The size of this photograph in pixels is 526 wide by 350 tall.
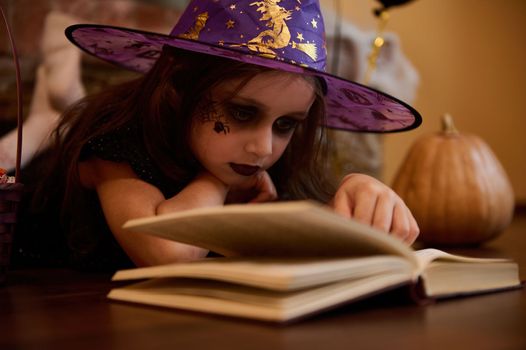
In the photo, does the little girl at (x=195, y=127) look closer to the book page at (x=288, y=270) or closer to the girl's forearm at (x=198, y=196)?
the girl's forearm at (x=198, y=196)

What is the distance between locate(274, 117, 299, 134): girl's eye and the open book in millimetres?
262

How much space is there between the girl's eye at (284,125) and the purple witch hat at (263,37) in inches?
3.2

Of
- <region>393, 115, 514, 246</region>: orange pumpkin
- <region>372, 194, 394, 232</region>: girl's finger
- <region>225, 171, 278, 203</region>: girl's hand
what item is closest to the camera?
<region>372, 194, 394, 232</region>: girl's finger

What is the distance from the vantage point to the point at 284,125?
92cm

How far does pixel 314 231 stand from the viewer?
0.55 m

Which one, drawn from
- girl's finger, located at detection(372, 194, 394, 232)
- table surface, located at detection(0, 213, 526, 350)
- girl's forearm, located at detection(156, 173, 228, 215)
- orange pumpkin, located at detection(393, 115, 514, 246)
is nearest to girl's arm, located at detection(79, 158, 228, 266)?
girl's forearm, located at detection(156, 173, 228, 215)

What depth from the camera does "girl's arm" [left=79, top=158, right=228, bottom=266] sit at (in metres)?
0.80

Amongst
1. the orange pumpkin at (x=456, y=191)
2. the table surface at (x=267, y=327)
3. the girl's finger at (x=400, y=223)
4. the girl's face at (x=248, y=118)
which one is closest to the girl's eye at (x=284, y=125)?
the girl's face at (x=248, y=118)

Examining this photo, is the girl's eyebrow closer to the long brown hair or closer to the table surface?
the long brown hair

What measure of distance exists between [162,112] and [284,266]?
450 millimetres

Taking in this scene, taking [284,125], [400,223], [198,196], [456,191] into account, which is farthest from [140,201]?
[456,191]

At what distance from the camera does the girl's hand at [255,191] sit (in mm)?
1072

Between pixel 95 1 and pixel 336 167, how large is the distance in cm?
74

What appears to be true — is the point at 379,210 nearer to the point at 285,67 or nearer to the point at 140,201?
the point at 285,67
